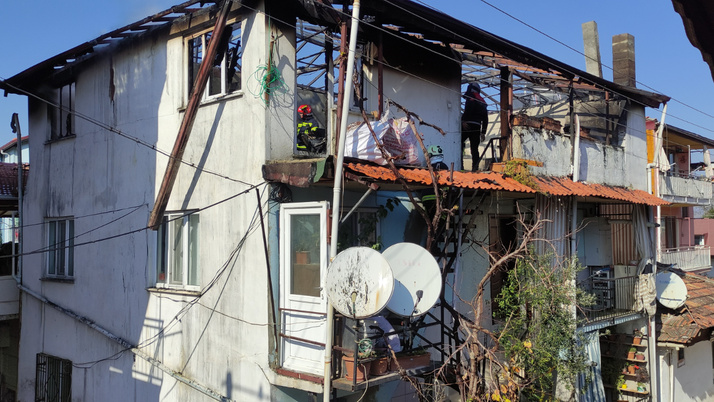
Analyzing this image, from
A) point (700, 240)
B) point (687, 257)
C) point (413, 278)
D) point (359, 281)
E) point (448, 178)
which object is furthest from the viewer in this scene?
point (700, 240)

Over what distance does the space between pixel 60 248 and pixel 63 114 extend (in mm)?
3103

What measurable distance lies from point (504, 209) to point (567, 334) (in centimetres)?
333

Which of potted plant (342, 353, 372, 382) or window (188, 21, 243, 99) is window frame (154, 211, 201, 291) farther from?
potted plant (342, 353, 372, 382)

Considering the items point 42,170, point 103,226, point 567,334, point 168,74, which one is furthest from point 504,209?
point 42,170

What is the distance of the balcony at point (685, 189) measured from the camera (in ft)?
69.8

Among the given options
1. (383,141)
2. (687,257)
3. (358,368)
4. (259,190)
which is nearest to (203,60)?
(259,190)

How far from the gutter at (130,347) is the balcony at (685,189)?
1780 cm

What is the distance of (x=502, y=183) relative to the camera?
393 inches

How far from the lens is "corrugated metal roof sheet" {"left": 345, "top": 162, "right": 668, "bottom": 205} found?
8.02 meters

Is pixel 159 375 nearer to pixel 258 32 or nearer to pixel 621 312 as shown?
pixel 258 32

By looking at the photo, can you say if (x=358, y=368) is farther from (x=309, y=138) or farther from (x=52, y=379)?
(x=52, y=379)

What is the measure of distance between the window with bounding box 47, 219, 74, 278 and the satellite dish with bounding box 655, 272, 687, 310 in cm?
1582

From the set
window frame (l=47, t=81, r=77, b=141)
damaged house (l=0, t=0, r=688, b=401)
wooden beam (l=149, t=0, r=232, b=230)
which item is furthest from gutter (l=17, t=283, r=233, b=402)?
window frame (l=47, t=81, r=77, b=141)

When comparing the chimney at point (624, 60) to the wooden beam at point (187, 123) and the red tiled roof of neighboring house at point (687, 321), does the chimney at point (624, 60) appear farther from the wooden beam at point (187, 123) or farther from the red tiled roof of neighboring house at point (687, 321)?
the wooden beam at point (187, 123)
